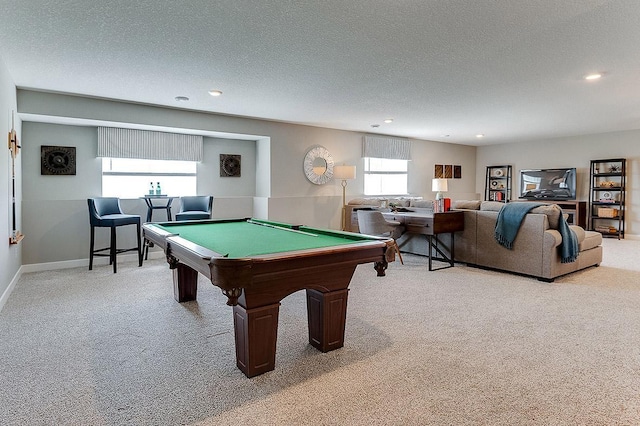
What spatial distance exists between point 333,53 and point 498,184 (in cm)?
773

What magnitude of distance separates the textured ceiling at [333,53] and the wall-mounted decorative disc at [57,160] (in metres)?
0.97

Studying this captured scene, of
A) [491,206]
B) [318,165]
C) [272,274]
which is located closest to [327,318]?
[272,274]

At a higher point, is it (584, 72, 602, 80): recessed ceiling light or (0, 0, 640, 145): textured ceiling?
(584, 72, 602, 80): recessed ceiling light

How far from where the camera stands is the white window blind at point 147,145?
5.24 metres

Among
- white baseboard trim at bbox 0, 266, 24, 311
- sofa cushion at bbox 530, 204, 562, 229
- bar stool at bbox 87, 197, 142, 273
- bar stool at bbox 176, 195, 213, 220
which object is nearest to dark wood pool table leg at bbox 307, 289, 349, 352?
white baseboard trim at bbox 0, 266, 24, 311

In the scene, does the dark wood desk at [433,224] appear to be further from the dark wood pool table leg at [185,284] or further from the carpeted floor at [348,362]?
the dark wood pool table leg at [185,284]

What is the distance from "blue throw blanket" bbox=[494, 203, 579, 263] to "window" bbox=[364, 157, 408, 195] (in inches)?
143

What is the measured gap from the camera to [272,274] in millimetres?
1943

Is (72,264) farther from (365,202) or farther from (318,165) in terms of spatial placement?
(365,202)

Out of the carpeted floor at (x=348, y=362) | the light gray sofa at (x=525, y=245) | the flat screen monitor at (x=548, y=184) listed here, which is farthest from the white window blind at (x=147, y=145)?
the flat screen monitor at (x=548, y=184)

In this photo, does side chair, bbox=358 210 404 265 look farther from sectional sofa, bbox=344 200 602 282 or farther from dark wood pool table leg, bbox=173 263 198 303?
dark wood pool table leg, bbox=173 263 198 303

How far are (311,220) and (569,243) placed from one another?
3983mm

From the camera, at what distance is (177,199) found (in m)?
5.82

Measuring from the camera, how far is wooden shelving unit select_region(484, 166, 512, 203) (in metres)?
9.27
